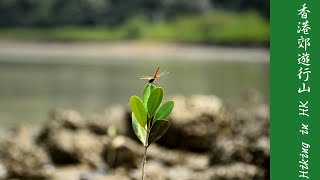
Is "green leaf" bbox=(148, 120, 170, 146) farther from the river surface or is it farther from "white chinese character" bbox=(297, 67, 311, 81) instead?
the river surface

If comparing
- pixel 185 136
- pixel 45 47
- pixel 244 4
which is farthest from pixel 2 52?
pixel 185 136

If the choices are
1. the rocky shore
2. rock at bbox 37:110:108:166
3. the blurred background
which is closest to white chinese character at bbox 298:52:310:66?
the rocky shore

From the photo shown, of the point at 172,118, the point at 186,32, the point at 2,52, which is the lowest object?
the point at 172,118

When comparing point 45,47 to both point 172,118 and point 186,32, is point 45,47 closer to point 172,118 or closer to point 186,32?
point 186,32

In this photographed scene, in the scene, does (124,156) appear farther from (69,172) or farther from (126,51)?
(126,51)

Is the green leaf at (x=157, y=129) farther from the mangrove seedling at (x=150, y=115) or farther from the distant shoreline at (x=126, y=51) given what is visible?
the distant shoreline at (x=126, y=51)
